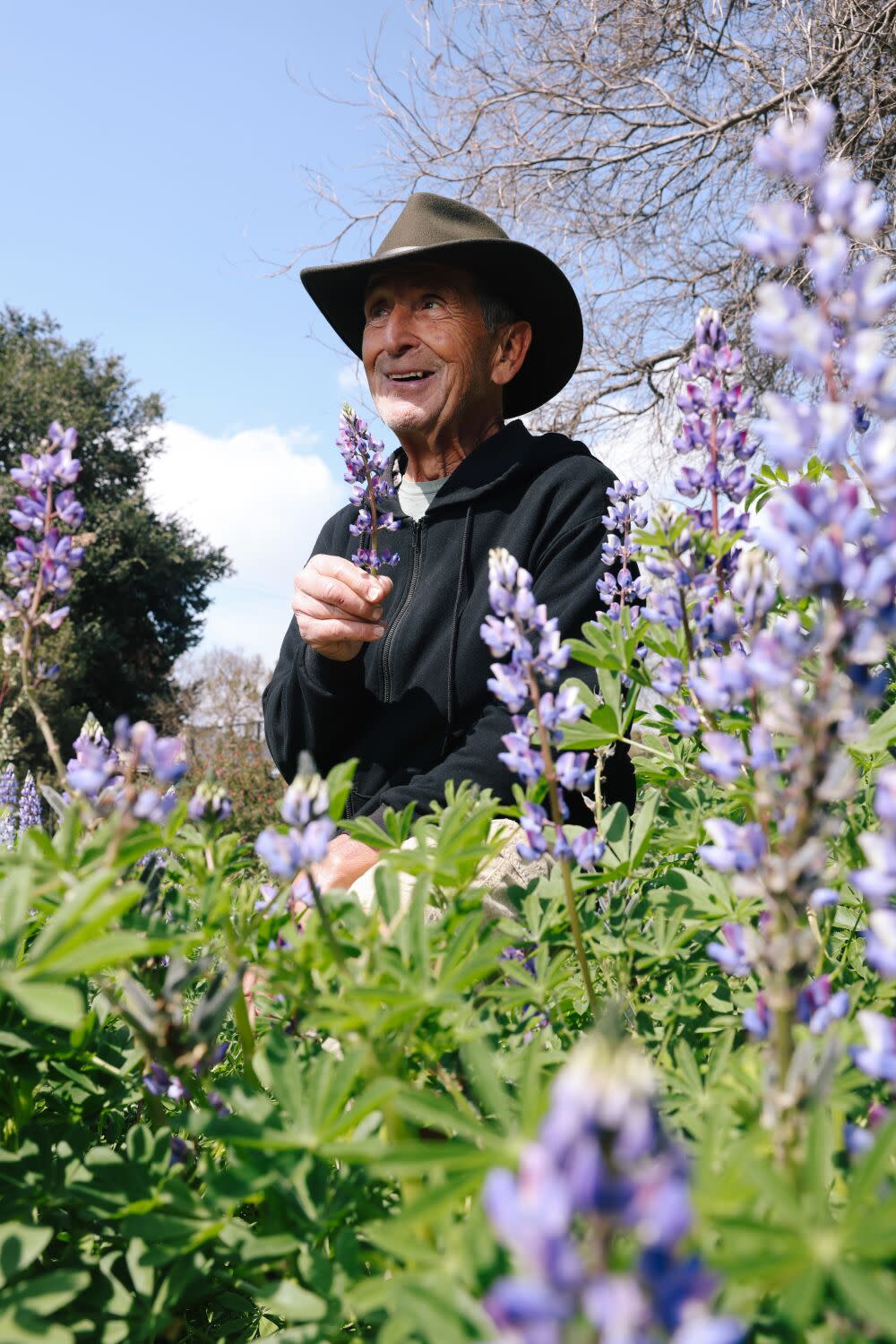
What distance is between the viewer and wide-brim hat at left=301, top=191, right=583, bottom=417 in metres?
3.60

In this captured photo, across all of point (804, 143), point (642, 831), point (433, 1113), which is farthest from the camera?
point (642, 831)

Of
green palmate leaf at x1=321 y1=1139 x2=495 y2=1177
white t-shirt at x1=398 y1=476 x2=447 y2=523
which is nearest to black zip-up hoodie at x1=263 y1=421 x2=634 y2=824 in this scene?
white t-shirt at x1=398 y1=476 x2=447 y2=523

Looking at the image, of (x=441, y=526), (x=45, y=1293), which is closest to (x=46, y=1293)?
(x=45, y=1293)

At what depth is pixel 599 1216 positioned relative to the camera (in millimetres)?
453

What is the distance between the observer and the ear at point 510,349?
3869 millimetres

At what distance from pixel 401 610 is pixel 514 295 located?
1315mm

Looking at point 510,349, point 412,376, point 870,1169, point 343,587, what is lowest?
point 870,1169

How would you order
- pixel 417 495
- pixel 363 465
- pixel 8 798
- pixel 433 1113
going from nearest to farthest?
pixel 433 1113 < pixel 363 465 < pixel 417 495 < pixel 8 798

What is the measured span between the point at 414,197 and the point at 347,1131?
374cm

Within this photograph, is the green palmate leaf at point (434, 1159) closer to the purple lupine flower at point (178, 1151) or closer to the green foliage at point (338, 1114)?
the green foliage at point (338, 1114)

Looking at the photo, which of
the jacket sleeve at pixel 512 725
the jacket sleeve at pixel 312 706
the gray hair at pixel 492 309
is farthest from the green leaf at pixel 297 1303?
the gray hair at pixel 492 309

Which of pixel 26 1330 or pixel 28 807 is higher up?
pixel 28 807

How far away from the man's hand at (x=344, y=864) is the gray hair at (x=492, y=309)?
2.14 metres

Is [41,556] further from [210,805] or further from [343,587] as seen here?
[343,587]
